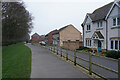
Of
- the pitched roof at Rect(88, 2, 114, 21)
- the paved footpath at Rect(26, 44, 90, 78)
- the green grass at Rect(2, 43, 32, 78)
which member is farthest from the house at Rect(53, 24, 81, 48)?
the paved footpath at Rect(26, 44, 90, 78)

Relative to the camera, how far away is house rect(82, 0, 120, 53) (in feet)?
47.7

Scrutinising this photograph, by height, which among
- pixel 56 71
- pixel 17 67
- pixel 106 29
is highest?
pixel 106 29

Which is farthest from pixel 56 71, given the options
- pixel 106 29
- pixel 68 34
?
pixel 68 34

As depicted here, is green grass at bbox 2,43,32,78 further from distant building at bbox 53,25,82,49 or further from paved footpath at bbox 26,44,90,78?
distant building at bbox 53,25,82,49

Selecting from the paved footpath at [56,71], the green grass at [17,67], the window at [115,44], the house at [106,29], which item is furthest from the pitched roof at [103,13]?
the green grass at [17,67]

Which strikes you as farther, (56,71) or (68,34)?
(68,34)

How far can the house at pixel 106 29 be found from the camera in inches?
572

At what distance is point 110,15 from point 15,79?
47.0ft

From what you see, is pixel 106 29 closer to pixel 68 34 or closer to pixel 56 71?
pixel 56 71

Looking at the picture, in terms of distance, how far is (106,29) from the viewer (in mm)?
16484

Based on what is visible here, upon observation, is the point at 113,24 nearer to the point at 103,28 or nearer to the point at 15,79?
the point at 103,28

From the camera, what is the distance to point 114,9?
15031 millimetres

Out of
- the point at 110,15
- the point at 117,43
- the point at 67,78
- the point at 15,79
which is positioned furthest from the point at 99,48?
the point at 15,79

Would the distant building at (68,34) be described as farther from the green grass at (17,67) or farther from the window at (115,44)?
the green grass at (17,67)
